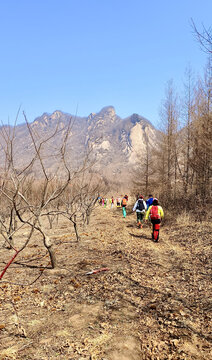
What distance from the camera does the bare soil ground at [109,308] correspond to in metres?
2.59

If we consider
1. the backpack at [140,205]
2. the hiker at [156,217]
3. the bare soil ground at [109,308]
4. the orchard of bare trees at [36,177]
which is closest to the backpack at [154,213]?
the hiker at [156,217]

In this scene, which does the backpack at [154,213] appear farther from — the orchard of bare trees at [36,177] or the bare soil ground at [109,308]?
the orchard of bare trees at [36,177]

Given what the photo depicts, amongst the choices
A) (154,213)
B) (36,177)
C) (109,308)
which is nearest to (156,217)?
(154,213)

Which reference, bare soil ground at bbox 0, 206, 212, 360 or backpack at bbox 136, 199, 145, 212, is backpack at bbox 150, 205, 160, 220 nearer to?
bare soil ground at bbox 0, 206, 212, 360

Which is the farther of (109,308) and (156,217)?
(156,217)

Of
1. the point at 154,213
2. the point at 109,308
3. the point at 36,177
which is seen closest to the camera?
the point at 109,308

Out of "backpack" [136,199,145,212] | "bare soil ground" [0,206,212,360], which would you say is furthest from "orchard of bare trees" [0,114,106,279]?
"backpack" [136,199,145,212]

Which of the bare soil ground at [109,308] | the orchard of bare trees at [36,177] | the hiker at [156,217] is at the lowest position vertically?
the bare soil ground at [109,308]

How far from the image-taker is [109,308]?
3484mm

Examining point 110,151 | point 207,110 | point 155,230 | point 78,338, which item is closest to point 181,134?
point 207,110

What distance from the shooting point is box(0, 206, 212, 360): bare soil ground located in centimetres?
259

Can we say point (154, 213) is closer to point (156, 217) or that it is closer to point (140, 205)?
point (156, 217)

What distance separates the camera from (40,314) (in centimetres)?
338

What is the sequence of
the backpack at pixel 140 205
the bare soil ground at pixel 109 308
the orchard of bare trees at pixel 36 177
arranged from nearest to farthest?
the bare soil ground at pixel 109 308, the orchard of bare trees at pixel 36 177, the backpack at pixel 140 205
